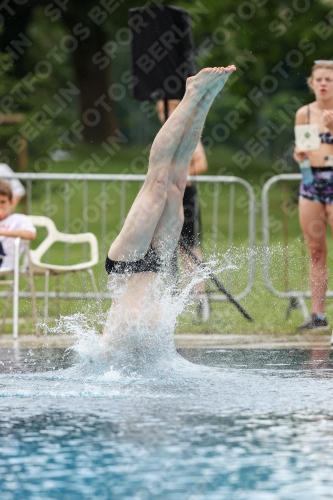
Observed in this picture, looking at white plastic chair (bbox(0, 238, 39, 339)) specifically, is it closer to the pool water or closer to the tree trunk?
the pool water

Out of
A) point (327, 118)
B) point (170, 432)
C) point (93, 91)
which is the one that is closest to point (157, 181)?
point (170, 432)

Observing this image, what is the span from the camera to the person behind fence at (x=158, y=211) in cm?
648

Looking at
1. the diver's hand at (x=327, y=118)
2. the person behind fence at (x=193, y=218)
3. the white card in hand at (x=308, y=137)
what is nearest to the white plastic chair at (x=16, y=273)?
the person behind fence at (x=193, y=218)

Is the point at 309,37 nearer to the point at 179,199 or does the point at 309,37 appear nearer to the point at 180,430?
the point at 179,199

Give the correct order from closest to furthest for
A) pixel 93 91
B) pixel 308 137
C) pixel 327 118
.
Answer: pixel 327 118, pixel 308 137, pixel 93 91

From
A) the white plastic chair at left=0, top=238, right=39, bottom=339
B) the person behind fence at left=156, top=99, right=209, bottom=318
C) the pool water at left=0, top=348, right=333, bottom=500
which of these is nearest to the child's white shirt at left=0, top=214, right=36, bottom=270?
the white plastic chair at left=0, top=238, right=39, bottom=339

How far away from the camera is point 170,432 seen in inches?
191

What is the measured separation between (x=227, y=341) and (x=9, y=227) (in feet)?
7.35

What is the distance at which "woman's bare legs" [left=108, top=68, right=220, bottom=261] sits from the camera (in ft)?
21.2

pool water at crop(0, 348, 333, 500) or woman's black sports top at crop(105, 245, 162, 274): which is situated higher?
woman's black sports top at crop(105, 245, 162, 274)

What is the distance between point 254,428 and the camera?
497 centimetres

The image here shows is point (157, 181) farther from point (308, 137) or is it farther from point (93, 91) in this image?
point (93, 91)

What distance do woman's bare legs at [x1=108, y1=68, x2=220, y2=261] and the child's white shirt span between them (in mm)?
3548

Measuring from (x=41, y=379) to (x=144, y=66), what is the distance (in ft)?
14.1
